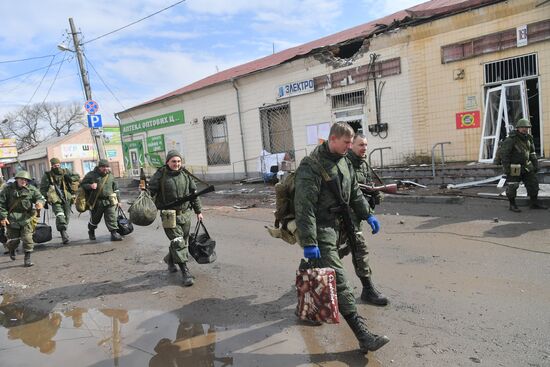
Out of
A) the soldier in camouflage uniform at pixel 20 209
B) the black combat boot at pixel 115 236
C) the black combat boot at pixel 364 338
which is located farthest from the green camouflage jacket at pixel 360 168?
the black combat boot at pixel 115 236

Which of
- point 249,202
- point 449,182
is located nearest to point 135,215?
point 249,202

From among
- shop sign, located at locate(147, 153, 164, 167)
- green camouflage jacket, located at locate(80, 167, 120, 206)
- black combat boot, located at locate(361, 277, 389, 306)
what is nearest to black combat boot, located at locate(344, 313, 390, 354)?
black combat boot, located at locate(361, 277, 389, 306)

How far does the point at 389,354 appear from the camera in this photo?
330cm

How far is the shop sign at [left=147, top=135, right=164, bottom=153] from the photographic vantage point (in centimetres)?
2463

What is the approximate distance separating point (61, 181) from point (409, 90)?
10417 mm

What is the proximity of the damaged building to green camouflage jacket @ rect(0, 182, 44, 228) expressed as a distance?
10098 mm

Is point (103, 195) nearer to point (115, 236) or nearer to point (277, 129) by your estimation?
point (115, 236)

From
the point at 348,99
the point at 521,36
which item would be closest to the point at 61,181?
the point at 348,99

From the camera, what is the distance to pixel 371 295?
14.1 ft

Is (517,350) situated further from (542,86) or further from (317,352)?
(542,86)

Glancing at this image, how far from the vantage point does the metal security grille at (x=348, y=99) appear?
49.5 feet

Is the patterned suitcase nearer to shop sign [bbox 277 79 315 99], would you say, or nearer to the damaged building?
the damaged building

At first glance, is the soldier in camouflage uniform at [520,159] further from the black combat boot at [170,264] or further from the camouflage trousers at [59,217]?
→ the camouflage trousers at [59,217]

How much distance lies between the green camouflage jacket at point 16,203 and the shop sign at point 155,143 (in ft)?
57.5
